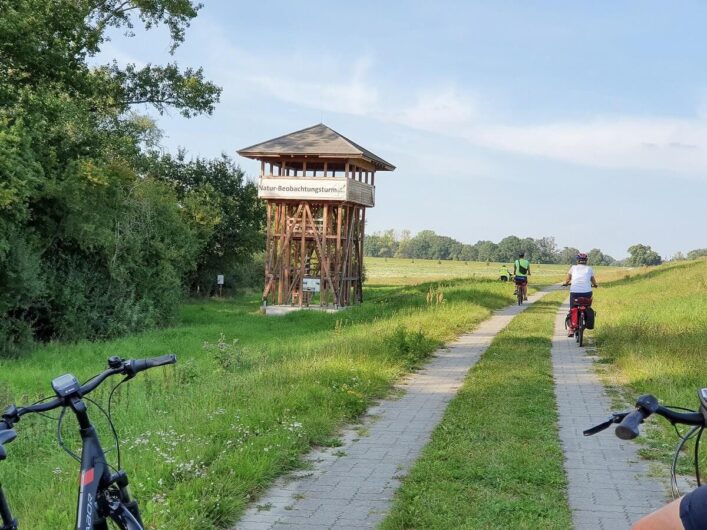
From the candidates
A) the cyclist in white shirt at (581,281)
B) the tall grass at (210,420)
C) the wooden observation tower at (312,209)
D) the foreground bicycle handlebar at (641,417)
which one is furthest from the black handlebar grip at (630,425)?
the wooden observation tower at (312,209)

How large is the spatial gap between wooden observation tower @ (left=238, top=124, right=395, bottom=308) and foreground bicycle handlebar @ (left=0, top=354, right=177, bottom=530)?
30.5 m

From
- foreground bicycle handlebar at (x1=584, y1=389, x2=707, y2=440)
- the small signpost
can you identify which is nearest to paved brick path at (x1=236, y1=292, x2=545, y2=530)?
foreground bicycle handlebar at (x1=584, y1=389, x2=707, y2=440)

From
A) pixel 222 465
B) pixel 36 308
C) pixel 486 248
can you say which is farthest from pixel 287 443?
pixel 486 248

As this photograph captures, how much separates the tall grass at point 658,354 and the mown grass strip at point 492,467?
115 centimetres

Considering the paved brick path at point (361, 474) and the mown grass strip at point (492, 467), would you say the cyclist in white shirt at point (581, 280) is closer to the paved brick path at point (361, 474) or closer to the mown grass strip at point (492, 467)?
the mown grass strip at point (492, 467)

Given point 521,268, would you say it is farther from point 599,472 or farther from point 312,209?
point 599,472

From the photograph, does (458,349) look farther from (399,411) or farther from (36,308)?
(36,308)

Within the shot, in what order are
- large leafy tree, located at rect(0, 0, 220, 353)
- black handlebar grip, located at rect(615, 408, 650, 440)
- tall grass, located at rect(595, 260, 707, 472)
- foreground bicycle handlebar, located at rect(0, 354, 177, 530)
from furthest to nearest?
large leafy tree, located at rect(0, 0, 220, 353) → tall grass, located at rect(595, 260, 707, 472) → foreground bicycle handlebar, located at rect(0, 354, 177, 530) → black handlebar grip, located at rect(615, 408, 650, 440)

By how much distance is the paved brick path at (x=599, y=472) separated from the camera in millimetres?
5613

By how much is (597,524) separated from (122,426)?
5.64m

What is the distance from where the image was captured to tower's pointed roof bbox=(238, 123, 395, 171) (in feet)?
111

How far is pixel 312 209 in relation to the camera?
3578cm

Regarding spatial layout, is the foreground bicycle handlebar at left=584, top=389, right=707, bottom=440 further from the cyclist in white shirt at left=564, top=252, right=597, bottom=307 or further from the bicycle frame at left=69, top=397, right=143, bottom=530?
the cyclist in white shirt at left=564, top=252, right=597, bottom=307

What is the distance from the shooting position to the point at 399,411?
31.1ft
